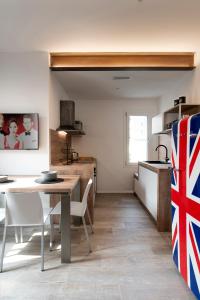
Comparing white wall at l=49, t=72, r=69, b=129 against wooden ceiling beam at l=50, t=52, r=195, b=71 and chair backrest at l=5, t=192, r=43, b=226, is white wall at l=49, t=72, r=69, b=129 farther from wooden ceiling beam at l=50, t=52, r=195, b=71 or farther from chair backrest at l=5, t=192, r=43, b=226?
chair backrest at l=5, t=192, r=43, b=226

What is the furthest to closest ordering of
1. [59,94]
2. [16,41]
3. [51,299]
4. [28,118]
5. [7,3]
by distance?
1. [59,94]
2. [28,118]
3. [16,41]
4. [7,3]
5. [51,299]

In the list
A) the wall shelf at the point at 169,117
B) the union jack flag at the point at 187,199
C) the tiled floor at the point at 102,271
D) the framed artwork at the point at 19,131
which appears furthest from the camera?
the wall shelf at the point at 169,117

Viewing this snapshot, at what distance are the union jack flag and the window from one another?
3.52 meters

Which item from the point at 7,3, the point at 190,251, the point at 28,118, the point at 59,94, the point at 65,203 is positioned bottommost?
the point at 190,251

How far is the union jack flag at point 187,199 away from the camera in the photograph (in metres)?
1.64

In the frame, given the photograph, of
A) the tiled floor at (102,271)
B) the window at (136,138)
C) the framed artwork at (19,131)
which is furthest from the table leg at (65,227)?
the window at (136,138)

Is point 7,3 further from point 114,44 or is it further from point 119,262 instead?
point 119,262

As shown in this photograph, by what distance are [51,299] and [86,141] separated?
4.14 metres

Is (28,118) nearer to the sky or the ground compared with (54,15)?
nearer to the ground

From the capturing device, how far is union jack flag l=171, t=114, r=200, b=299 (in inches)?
64.7

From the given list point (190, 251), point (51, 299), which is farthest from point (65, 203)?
point (190, 251)

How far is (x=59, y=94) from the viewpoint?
4070 mm

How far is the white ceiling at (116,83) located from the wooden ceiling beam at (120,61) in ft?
0.64

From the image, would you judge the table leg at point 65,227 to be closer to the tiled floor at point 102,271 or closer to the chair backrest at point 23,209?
the tiled floor at point 102,271
